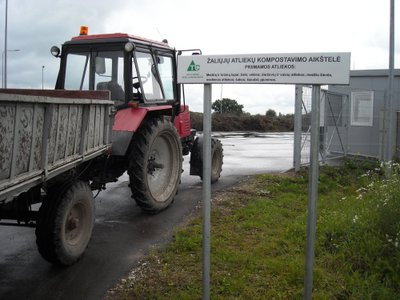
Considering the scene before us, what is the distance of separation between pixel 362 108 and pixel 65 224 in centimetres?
992

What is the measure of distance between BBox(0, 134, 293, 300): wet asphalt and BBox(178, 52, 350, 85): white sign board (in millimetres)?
2183

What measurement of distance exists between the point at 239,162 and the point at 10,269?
29.8ft

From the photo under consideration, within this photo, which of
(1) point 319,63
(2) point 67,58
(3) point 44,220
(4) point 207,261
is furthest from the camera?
(2) point 67,58

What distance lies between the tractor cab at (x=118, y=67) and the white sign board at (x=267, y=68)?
3.20 meters

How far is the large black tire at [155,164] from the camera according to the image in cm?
632

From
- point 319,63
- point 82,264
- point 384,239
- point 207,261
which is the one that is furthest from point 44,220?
point 384,239

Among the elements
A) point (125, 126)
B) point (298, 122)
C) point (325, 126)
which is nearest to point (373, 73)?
point (325, 126)

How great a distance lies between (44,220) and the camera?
453cm

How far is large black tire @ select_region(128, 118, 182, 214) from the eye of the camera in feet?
20.7

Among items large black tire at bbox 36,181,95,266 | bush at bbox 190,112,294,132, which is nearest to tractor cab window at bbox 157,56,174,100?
large black tire at bbox 36,181,95,266

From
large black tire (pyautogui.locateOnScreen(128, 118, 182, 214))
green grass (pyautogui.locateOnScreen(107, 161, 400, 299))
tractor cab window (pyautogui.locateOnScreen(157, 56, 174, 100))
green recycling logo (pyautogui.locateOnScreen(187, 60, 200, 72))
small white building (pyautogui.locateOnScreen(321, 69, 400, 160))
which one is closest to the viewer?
green recycling logo (pyautogui.locateOnScreen(187, 60, 200, 72))

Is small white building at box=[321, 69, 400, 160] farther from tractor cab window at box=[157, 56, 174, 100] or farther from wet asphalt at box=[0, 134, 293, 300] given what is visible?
tractor cab window at box=[157, 56, 174, 100]

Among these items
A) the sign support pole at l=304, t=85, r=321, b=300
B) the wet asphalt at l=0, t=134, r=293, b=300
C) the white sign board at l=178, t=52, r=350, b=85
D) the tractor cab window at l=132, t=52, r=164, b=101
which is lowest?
the wet asphalt at l=0, t=134, r=293, b=300

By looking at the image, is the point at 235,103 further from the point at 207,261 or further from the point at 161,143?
the point at 207,261
